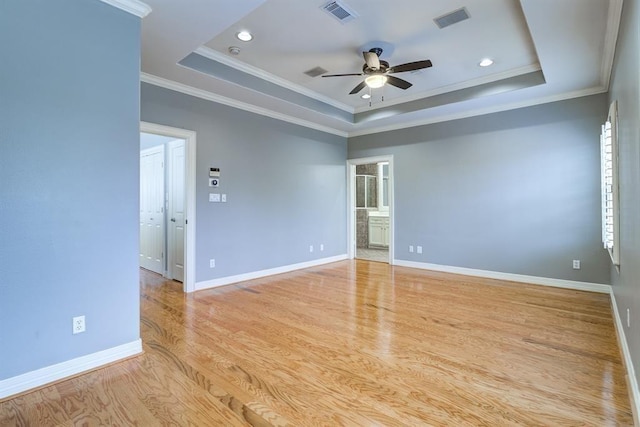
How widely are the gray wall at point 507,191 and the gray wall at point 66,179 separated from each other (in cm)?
471

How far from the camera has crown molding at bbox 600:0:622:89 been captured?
251cm

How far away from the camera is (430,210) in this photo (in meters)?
5.77

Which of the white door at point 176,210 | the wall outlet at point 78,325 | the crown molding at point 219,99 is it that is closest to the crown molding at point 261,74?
the crown molding at point 219,99

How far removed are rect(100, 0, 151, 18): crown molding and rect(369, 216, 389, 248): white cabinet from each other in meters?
6.91

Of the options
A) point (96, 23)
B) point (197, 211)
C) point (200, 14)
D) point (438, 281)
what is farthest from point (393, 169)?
point (96, 23)

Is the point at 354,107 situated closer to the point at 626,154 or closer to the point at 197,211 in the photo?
the point at 197,211

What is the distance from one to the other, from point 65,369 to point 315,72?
13.4 ft

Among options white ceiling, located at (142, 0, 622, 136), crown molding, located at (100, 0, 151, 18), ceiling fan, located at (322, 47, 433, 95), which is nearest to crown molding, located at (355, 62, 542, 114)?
white ceiling, located at (142, 0, 622, 136)

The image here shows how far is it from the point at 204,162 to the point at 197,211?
0.69 metres

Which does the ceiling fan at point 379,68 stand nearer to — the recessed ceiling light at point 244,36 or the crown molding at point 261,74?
the recessed ceiling light at point 244,36

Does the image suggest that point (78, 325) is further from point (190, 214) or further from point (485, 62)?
point (485, 62)

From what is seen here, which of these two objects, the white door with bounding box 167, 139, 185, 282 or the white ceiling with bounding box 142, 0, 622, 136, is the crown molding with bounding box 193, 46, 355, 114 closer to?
the white ceiling with bounding box 142, 0, 622, 136

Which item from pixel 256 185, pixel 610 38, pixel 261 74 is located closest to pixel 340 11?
pixel 261 74

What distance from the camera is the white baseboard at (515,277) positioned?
4274mm
